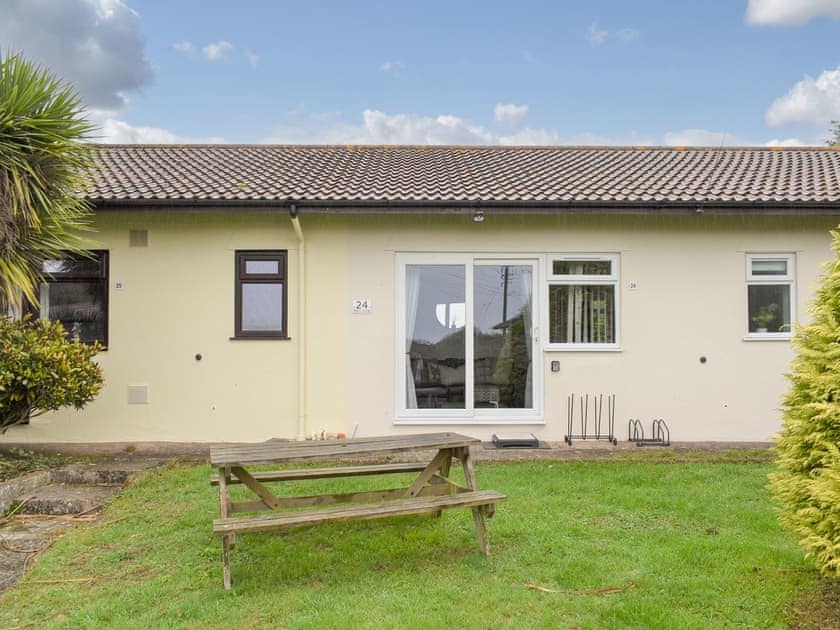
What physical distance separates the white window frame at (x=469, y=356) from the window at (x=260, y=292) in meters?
1.62

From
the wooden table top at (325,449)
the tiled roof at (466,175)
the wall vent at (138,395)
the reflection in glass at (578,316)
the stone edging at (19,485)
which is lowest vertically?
the stone edging at (19,485)

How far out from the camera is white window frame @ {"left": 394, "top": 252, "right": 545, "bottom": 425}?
803 centimetres

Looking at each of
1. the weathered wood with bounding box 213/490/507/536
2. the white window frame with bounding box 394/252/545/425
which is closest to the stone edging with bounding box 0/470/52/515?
the weathered wood with bounding box 213/490/507/536

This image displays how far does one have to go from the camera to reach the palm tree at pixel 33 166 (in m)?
5.98

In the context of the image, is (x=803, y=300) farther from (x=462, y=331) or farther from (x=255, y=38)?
(x=255, y=38)

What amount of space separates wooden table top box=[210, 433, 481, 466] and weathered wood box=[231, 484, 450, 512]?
0.39m

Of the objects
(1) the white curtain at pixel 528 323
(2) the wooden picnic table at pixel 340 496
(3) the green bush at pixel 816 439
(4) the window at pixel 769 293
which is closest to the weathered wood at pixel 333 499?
(2) the wooden picnic table at pixel 340 496

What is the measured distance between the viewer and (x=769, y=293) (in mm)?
8250

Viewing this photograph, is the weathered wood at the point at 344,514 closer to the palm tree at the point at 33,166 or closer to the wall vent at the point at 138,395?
the palm tree at the point at 33,166

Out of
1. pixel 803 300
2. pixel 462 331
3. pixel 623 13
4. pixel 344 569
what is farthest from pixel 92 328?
pixel 623 13

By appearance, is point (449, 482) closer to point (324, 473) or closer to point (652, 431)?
point (324, 473)

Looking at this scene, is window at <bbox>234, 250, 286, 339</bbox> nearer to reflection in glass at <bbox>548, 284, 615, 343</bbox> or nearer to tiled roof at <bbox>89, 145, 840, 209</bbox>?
tiled roof at <bbox>89, 145, 840, 209</bbox>

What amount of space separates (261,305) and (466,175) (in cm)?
387

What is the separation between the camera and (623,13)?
1420cm
